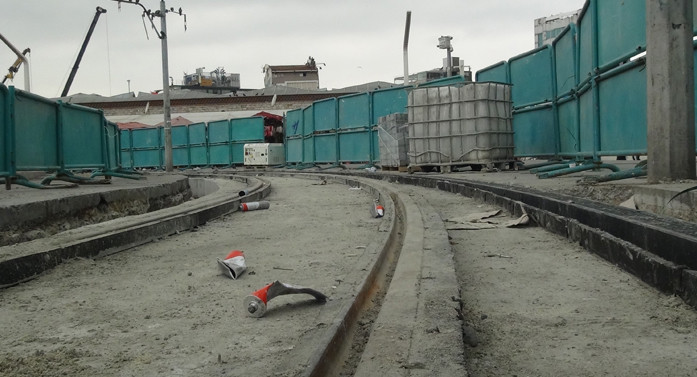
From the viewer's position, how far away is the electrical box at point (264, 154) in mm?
26994

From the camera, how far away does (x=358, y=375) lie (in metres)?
1.87

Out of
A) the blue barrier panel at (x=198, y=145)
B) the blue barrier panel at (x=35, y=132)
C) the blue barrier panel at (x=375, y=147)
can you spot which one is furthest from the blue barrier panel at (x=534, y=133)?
the blue barrier panel at (x=198, y=145)

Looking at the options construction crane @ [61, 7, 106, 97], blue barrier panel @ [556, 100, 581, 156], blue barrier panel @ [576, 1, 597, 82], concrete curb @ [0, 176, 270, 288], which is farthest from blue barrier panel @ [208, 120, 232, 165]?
construction crane @ [61, 7, 106, 97]

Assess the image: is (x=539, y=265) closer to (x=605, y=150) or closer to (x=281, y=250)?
(x=281, y=250)

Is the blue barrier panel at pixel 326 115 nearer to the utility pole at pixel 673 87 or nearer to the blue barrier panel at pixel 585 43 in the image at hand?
the blue barrier panel at pixel 585 43

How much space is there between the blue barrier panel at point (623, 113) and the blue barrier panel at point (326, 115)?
13617mm

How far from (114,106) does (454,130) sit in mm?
44993

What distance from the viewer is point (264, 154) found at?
27.0 metres

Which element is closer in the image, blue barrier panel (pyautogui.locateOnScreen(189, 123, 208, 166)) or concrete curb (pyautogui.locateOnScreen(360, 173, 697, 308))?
concrete curb (pyautogui.locateOnScreen(360, 173, 697, 308))

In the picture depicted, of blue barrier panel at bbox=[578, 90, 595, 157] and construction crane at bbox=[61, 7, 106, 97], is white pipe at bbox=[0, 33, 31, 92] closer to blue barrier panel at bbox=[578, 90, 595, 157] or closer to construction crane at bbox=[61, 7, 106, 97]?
blue barrier panel at bbox=[578, 90, 595, 157]

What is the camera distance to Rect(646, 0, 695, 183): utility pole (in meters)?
4.59

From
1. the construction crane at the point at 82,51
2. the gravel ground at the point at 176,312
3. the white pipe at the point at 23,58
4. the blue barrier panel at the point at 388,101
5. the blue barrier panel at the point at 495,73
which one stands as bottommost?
the gravel ground at the point at 176,312

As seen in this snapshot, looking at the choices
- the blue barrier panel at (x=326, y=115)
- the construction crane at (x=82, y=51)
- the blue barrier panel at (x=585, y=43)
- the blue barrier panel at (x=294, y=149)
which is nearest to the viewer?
the blue barrier panel at (x=585, y=43)

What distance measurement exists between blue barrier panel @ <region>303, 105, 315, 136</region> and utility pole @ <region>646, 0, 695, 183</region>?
18495mm
